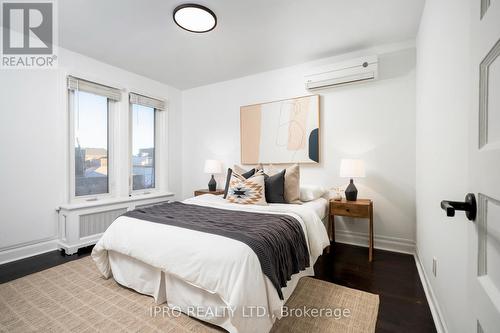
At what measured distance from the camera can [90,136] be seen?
3.29 meters

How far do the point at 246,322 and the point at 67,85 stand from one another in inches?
A: 140

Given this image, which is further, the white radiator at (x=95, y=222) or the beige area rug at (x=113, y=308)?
the white radiator at (x=95, y=222)

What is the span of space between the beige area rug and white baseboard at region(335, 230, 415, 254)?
1.18 m

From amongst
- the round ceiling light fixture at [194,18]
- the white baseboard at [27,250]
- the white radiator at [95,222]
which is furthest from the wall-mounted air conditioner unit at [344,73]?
the white baseboard at [27,250]

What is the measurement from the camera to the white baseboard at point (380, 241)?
8.79ft

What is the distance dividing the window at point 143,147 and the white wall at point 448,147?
159 inches

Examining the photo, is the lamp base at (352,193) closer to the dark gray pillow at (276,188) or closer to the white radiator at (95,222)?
the dark gray pillow at (276,188)

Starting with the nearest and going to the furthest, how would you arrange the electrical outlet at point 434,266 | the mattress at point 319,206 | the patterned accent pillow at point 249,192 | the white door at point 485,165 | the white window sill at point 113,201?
the white door at point 485,165 < the electrical outlet at point 434,266 < the mattress at point 319,206 < the patterned accent pillow at point 249,192 < the white window sill at point 113,201

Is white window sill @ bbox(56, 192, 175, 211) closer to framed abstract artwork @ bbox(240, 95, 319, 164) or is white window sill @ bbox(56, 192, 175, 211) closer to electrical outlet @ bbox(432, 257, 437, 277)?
framed abstract artwork @ bbox(240, 95, 319, 164)

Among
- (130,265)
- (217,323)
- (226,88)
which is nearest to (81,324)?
(130,265)

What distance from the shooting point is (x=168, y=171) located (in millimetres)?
4355

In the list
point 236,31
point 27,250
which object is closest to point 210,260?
point 236,31

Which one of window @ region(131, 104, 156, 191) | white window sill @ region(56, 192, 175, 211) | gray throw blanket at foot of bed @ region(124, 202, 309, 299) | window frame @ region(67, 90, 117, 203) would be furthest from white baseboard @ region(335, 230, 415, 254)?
window frame @ region(67, 90, 117, 203)

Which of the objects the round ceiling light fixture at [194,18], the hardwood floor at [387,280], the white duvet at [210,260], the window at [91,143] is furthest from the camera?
the window at [91,143]
